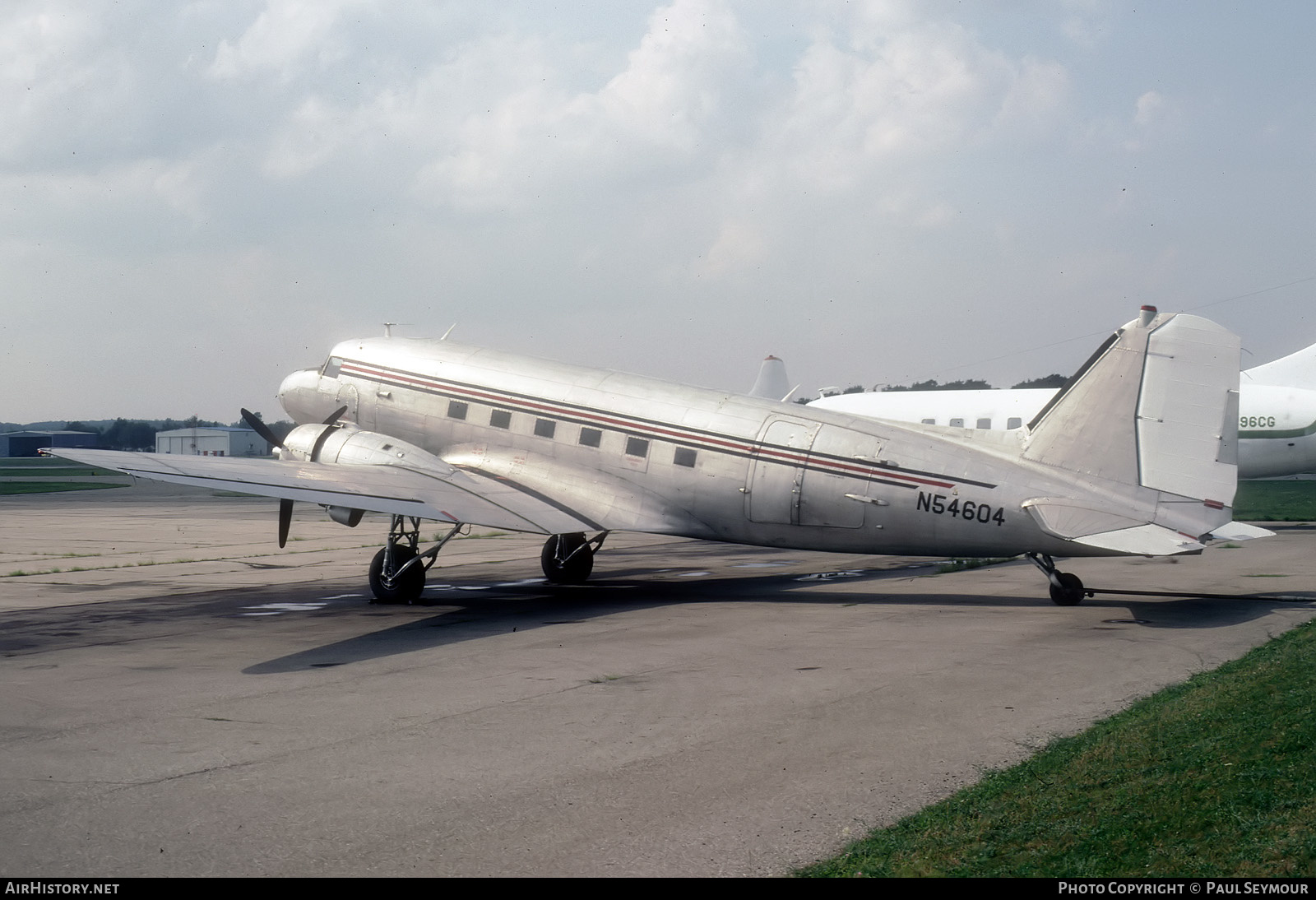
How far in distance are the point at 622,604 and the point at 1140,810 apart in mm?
11832

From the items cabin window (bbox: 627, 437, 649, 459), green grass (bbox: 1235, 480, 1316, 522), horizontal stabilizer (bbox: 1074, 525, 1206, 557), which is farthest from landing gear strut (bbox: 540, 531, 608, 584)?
green grass (bbox: 1235, 480, 1316, 522)

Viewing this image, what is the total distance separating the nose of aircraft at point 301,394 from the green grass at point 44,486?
1587 inches

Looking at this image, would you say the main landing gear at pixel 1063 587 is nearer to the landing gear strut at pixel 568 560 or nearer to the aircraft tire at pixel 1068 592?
the aircraft tire at pixel 1068 592

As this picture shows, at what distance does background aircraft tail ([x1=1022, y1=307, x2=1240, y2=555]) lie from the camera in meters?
15.2

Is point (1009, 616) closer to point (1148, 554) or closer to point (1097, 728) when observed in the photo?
point (1148, 554)

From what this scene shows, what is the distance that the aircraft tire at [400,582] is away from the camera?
57.9 feet

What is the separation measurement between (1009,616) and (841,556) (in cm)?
1119

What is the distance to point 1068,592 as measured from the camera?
53.7 feet

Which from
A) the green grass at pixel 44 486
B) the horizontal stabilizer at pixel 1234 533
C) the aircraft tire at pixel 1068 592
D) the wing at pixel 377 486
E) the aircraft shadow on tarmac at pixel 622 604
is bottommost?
the green grass at pixel 44 486

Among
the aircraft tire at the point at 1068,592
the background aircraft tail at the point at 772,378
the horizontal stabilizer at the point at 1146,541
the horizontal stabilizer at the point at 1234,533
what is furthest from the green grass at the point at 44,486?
the horizontal stabilizer at the point at 1234,533

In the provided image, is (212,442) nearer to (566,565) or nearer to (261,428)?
(261,428)

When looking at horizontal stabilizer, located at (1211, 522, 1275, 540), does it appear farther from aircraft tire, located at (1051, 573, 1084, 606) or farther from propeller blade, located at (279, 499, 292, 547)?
propeller blade, located at (279, 499, 292, 547)

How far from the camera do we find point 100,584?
20172 mm
